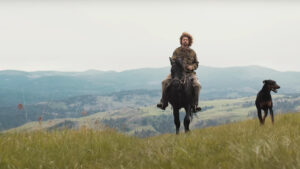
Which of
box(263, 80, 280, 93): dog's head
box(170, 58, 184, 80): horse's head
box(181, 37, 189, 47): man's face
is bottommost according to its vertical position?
box(263, 80, 280, 93): dog's head

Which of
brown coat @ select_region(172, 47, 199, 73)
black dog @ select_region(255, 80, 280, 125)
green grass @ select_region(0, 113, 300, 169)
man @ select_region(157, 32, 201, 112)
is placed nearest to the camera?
green grass @ select_region(0, 113, 300, 169)

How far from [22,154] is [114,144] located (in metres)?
2.90

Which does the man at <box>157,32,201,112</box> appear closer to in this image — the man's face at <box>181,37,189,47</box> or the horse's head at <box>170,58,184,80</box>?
the man's face at <box>181,37,189,47</box>

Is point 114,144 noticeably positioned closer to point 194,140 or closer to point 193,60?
point 194,140

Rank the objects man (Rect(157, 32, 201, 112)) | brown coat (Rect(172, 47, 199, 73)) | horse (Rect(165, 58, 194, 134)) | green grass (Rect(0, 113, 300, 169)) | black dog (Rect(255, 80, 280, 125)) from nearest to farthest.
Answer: green grass (Rect(0, 113, 300, 169)) < horse (Rect(165, 58, 194, 134)) < black dog (Rect(255, 80, 280, 125)) < man (Rect(157, 32, 201, 112)) < brown coat (Rect(172, 47, 199, 73))

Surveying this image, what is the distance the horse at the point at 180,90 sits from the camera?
532 inches

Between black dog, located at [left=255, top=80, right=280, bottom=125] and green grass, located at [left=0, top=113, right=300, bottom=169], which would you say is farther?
black dog, located at [left=255, top=80, right=280, bottom=125]

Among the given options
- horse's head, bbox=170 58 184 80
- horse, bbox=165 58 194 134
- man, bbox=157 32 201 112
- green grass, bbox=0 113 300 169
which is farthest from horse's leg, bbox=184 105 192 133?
green grass, bbox=0 113 300 169

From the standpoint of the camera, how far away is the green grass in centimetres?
358

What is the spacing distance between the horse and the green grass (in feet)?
14.5

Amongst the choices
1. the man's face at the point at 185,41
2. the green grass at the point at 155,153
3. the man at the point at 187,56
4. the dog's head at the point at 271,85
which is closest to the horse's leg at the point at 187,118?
the man at the point at 187,56

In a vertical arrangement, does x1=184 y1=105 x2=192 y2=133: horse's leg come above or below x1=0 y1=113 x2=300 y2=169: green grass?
below

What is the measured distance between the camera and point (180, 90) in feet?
44.7

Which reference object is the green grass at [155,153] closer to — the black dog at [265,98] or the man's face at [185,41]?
the man's face at [185,41]
